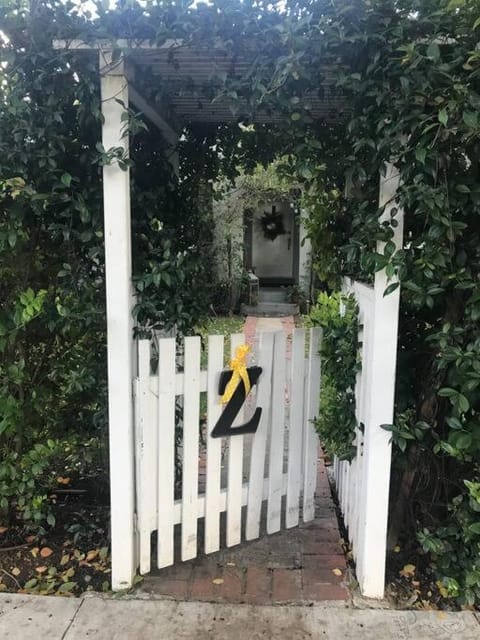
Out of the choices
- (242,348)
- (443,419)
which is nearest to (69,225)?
(242,348)

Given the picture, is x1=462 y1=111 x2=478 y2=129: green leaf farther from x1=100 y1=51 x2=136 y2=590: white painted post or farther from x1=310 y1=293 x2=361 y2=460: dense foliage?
x1=100 y1=51 x2=136 y2=590: white painted post

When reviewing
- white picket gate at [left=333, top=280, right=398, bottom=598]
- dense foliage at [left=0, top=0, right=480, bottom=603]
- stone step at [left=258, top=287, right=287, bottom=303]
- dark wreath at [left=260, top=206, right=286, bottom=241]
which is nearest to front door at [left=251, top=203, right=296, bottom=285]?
dark wreath at [left=260, top=206, right=286, bottom=241]

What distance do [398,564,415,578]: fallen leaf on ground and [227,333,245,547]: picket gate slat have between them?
837mm

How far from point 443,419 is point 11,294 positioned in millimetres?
2224

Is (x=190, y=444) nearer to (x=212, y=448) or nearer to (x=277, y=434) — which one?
(x=212, y=448)

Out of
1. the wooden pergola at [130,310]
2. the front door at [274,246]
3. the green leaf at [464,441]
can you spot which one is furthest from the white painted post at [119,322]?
the front door at [274,246]

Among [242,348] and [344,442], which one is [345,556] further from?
[242,348]

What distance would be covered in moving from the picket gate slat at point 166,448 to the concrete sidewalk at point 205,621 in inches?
10.5

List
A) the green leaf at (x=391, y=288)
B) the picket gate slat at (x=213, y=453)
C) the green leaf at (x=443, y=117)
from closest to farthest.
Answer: the green leaf at (x=443, y=117), the green leaf at (x=391, y=288), the picket gate slat at (x=213, y=453)

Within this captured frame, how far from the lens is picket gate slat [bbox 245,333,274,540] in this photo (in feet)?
9.20

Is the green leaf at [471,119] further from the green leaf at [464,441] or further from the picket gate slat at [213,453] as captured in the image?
the picket gate slat at [213,453]

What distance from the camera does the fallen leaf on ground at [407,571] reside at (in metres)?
2.69

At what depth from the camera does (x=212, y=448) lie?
2.69m

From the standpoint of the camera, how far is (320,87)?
2.23 metres
